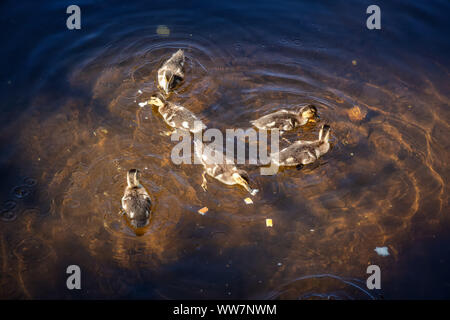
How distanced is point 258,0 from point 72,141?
5.25 metres

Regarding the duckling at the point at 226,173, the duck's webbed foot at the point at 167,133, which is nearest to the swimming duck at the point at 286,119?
the duckling at the point at 226,173

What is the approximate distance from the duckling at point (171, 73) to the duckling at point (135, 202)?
6.34 ft

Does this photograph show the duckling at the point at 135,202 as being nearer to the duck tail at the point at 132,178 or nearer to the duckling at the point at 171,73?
the duck tail at the point at 132,178

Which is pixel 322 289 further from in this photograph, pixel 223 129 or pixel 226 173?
pixel 223 129

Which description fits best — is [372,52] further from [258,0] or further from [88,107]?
[88,107]

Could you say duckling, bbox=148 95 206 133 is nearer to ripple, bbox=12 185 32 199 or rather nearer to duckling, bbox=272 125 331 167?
duckling, bbox=272 125 331 167

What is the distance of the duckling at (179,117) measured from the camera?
519cm

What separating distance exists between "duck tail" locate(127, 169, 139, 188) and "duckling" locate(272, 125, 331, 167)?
1.91 meters

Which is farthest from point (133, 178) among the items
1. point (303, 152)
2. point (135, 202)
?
point (303, 152)

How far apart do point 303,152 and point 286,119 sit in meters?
0.68

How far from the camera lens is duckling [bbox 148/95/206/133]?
5.19 metres
